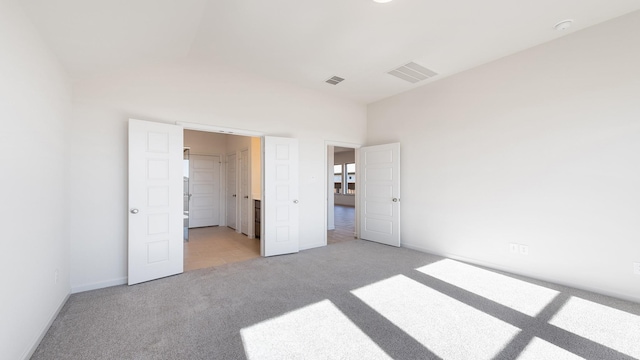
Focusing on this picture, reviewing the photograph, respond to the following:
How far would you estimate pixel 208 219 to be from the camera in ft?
22.5

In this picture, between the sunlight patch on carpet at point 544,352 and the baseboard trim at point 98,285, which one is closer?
the sunlight patch on carpet at point 544,352

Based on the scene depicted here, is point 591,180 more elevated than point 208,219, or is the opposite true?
point 591,180

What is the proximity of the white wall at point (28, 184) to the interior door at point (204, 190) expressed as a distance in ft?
13.9

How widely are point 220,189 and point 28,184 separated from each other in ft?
17.3

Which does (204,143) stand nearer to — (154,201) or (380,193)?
(154,201)

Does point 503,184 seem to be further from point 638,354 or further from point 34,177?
point 34,177

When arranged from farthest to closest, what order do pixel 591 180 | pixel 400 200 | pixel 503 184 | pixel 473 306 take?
pixel 400 200, pixel 503 184, pixel 591 180, pixel 473 306

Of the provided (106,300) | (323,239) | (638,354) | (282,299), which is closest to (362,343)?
(282,299)

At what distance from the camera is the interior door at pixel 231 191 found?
6562 millimetres

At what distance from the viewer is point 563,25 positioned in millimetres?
2787

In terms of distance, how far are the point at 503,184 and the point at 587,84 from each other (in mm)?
1436

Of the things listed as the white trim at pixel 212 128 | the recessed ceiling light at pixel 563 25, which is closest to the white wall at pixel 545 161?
the recessed ceiling light at pixel 563 25

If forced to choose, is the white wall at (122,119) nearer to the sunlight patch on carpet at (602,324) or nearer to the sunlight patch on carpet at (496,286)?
the sunlight patch on carpet at (496,286)

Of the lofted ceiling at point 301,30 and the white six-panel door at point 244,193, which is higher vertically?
the lofted ceiling at point 301,30
